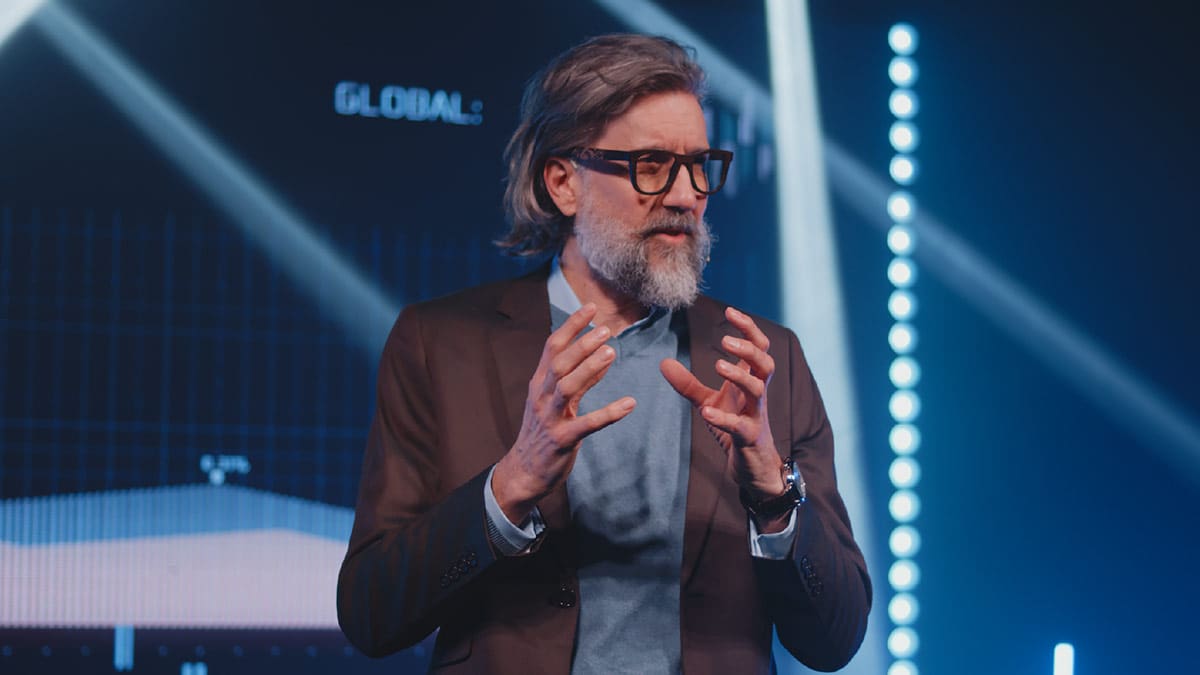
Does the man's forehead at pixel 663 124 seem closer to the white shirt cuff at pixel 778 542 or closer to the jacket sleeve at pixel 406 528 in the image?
the jacket sleeve at pixel 406 528

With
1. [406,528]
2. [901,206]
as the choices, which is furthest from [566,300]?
[901,206]

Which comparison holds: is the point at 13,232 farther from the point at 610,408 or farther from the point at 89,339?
the point at 610,408

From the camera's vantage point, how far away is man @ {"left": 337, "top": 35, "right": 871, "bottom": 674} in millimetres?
1731

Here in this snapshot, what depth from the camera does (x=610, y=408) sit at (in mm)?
1626

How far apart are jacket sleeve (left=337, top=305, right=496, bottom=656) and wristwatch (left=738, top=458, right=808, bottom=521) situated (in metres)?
0.39

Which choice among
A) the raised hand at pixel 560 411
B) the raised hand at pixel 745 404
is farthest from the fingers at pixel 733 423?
the raised hand at pixel 560 411

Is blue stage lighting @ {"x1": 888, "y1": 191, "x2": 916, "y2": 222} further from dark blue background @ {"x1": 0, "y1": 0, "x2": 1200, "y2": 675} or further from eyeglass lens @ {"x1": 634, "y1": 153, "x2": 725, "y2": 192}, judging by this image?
eyeglass lens @ {"x1": 634, "y1": 153, "x2": 725, "y2": 192}

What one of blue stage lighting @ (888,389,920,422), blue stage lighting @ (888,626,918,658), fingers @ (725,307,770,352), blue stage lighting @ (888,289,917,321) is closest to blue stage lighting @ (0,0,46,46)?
fingers @ (725,307,770,352)

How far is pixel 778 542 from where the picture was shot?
1.77 metres

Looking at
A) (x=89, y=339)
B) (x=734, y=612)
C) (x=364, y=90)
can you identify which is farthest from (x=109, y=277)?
(x=734, y=612)

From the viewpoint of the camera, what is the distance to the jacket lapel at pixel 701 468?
1.89m

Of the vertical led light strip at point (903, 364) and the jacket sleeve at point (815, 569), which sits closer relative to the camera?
the jacket sleeve at point (815, 569)

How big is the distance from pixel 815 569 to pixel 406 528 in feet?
2.07

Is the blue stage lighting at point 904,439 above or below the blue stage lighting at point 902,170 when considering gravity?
below
